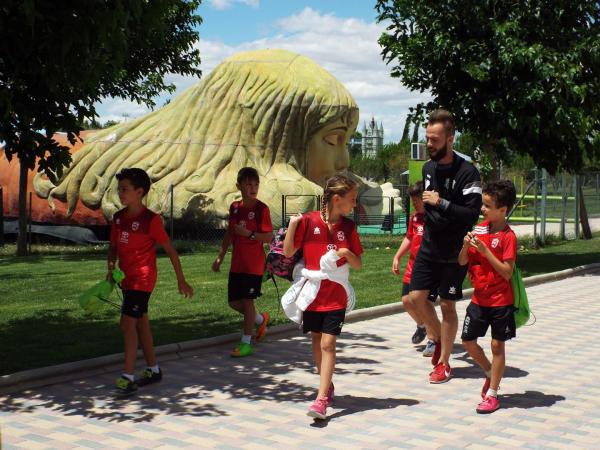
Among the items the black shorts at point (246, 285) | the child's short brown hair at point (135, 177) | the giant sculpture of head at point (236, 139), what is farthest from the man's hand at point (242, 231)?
the giant sculpture of head at point (236, 139)

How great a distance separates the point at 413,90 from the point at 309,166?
9841 millimetres

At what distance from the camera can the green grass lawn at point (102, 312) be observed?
8508 millimetres

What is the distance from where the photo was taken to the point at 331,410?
6484 millimetres

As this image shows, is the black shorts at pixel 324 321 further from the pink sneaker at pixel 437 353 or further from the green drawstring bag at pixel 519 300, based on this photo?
the pink sneaker at pixel 437 353

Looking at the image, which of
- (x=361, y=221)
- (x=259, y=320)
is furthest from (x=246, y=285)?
(x=361, y=221)

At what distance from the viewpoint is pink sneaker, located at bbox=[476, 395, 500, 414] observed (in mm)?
6402

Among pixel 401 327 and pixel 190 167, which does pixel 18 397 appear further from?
pixel 190 167

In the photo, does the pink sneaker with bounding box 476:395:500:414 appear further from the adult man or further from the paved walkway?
the adult man

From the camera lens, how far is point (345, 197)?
20.9 feet

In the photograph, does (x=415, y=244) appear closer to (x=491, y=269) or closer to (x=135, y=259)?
(x=491, y=269)

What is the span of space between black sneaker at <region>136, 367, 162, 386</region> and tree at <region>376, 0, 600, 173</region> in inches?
384

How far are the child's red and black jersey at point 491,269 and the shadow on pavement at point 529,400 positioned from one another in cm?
75

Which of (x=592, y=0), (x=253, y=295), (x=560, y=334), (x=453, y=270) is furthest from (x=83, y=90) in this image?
(x=592, y=0)

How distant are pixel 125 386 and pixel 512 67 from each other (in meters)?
10.7
